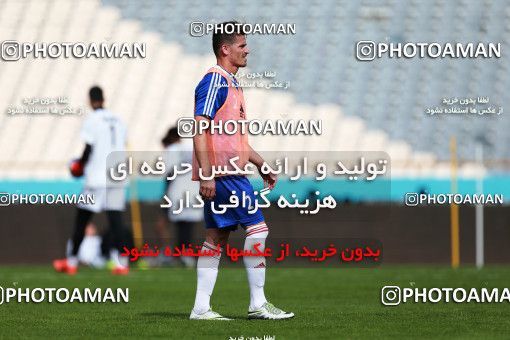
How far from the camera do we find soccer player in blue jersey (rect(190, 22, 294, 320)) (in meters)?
6.72

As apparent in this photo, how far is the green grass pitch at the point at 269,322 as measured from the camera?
6.42 metres

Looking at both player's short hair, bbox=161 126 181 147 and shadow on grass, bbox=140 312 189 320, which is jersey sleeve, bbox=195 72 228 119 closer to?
shadow on grass, bbox=140 312 189 320

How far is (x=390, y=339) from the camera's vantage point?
606cm

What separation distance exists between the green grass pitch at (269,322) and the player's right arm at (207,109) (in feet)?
2.45

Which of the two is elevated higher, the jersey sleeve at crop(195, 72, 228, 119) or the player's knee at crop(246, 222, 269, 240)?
the jersey sleeve at crop(195, 72, 228, 119)

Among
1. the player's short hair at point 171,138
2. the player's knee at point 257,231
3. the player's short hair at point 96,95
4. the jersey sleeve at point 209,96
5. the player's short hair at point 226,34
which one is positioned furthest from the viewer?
the player's short hair at point 171,138

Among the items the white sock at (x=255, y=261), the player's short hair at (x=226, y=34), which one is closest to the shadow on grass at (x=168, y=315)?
the white sock at (x=255, y=261)

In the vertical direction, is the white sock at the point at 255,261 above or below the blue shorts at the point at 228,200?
below

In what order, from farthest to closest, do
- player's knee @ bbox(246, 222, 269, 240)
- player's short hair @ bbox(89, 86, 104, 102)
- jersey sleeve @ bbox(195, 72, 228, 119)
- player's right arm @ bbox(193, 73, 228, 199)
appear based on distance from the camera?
player's short hair @ bbox(89, 86, 104, 102)
player's knee @ bbox(246, 222, 269, 240)
jersey sleeve @ bbox(195, 72, 228, 119)
player's right arm @ bbox(193, 73, 228, 199)

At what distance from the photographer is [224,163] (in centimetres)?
677

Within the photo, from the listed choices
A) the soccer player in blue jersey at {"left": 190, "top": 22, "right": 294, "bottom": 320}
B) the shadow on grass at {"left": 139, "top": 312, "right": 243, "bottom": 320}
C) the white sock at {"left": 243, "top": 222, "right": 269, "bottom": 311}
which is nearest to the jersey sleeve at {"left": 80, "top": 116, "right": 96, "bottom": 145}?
the shadow on grass at {"left": 139, "top": 312, "right": 243, "bottom": 320}

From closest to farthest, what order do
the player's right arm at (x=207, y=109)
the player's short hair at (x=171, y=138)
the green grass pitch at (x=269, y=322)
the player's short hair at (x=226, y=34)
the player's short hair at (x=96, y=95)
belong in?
the green grass pitch at (x=269, y=322) → the player's right arm at (x=207, y=109) → the player's short hair at (x=226, y=34) → the player's short hair at (x=96, y=95) → the player's short hair at (x=171, y=138)

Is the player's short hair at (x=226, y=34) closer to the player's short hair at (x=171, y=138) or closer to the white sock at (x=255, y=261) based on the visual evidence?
the white sock at (x=255, y=261)

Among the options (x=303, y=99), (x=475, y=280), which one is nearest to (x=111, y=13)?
(x=303, y=99)
